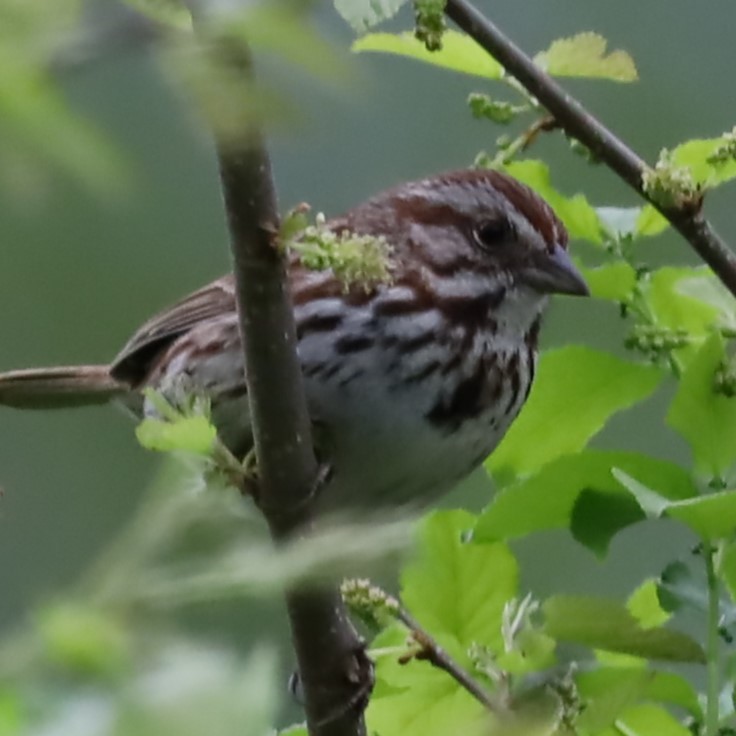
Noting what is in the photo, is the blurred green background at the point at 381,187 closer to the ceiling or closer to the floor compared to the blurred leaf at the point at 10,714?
closer to the floor

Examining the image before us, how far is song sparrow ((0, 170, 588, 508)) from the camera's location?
1717 millimetres

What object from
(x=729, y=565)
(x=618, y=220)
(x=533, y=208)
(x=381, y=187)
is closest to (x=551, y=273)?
(x=533, y=208)

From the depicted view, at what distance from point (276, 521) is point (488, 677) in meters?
0.25

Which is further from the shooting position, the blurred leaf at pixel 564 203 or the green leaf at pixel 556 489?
the blurred leaf at pixel 564 203

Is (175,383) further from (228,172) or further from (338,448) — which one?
(228,172)

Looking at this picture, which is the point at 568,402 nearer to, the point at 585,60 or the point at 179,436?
the point at 585,60

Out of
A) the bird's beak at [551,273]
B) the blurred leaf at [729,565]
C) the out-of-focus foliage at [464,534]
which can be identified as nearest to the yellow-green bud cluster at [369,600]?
the out-of-focus foliage at [464,534]

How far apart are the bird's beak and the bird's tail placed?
751 mm

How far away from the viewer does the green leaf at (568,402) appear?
4.21 feet

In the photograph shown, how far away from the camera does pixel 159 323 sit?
6.91 ft

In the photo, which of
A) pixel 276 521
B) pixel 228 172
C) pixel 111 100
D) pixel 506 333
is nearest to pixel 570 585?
pixel 506 333

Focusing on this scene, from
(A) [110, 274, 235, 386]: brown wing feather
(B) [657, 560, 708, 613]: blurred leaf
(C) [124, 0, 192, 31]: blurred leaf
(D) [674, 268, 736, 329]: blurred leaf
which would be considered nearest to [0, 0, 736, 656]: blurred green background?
(A) [110, 274, 235, 386]: brown wing feather

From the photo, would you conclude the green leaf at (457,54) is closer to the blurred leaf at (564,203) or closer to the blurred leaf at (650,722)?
the blurred leaf at (564,203)

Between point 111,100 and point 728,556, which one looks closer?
point 111,100
